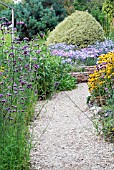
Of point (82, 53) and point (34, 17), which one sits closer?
point (82, 53)

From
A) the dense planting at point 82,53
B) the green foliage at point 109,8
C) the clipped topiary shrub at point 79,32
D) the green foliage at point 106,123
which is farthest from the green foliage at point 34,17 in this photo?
the green foliage at point 106,123


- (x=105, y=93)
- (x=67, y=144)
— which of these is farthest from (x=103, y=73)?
(x=67, y=144)

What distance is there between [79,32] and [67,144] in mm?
6875

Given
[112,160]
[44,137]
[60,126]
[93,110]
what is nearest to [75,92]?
[93,110]

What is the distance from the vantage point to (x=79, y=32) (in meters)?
10.7

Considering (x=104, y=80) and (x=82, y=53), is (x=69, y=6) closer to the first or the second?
(x=82, y=53)

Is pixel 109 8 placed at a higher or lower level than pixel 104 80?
higher

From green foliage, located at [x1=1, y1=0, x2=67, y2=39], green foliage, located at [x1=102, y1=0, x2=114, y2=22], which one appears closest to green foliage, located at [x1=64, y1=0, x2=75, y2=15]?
green foliage, located at [x1=102, y1=0, x2=114, y2=22]

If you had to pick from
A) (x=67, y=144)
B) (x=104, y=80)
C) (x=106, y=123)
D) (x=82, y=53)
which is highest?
(x=104, y=80)

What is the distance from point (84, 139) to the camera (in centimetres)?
434

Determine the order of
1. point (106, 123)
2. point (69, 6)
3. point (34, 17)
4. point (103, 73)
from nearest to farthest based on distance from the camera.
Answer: point (106, 123) < point (103, 73) < point (34, 17) < point (69, 6)

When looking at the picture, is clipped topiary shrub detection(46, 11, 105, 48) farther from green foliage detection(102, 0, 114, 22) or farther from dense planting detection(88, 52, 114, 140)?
green foliage detection(102, 0, 114, 22)

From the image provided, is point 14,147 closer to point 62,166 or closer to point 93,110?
point 62,166

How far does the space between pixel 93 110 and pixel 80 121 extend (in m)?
0.47
